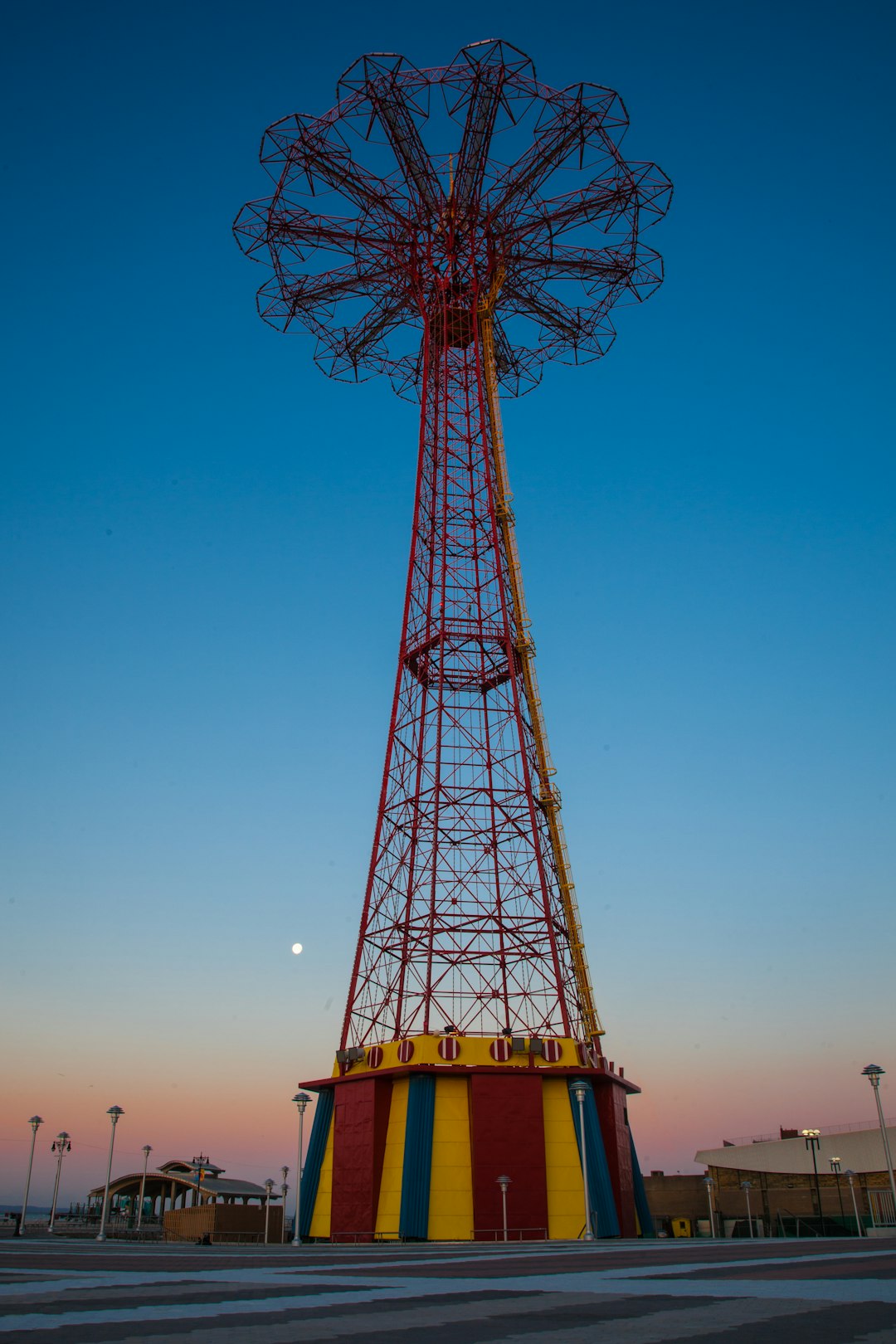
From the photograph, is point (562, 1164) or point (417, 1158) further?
point (562, 1164)

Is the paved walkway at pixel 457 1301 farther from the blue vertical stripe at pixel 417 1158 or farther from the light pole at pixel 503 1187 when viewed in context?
the blue vertical stripe at pixel 417 1158

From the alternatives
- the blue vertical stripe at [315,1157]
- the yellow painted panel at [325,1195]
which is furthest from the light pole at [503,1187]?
the blue vertical stripe at [315,1157]

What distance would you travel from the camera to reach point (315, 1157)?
1341 inches

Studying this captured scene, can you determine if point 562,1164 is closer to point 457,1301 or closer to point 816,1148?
point 457,1301

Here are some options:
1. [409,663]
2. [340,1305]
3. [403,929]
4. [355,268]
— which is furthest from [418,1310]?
[355,268]

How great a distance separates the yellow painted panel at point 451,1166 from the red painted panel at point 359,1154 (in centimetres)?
209

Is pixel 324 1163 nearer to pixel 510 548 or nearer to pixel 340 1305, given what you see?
pixel 510 548

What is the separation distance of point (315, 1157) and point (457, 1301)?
85.1 feet

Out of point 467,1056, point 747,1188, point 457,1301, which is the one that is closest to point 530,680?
point 467,1056

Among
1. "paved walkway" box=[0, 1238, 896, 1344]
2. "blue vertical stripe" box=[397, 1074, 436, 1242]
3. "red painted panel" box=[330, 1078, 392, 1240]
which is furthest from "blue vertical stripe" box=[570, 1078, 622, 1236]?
"paved walkway" box=[0, 1238, 896, 1344]

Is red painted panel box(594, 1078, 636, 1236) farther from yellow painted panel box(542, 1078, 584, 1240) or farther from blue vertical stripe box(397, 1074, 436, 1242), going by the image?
blue vertical stripe box(397, 1074, 436, 1242)

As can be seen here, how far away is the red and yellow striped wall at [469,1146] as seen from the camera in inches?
1150

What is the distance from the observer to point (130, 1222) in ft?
199

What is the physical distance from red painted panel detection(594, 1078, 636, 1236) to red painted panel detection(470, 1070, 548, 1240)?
293 centimetres
